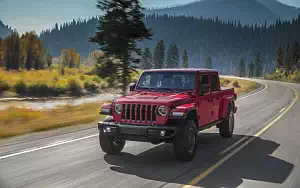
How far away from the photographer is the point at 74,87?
4303 centimetres

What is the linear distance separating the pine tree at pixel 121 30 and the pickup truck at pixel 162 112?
32.1ft

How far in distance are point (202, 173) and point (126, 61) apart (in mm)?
12666

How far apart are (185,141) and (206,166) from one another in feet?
2.23

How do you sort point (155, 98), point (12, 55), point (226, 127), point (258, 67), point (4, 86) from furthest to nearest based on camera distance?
point (258, 67) < point (12, 55) < point (4, 86) < point (226, 127) < point (155, 98)

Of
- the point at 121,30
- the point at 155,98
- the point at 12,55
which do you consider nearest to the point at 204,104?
the point at 155,98

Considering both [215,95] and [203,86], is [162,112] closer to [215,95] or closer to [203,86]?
[203,86]

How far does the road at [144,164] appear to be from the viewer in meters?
6.13

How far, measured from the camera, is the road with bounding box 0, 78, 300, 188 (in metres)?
6.13

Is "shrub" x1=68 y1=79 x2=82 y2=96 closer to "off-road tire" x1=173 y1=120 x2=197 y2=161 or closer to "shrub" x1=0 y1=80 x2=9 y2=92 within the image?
"shrub" x1=0 y1=80 x2=9 y2=92

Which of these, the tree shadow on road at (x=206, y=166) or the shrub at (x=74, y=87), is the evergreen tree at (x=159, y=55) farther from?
the tree shadow on road at (x=206, y=166)

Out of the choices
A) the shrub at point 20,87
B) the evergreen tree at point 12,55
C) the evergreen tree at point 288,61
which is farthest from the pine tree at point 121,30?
the evergreen tree at point 288,61

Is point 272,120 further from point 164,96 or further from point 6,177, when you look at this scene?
point 6,177

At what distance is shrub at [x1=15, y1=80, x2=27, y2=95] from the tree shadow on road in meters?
32.5

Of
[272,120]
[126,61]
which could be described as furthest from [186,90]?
[126,61]
